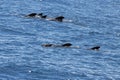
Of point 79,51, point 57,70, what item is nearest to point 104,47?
point 79,51

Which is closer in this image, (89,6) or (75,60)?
(75,60)

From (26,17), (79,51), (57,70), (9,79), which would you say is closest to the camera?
(9,79)

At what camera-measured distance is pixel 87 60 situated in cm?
6097

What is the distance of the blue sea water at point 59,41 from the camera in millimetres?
55441

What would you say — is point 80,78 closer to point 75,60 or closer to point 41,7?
point 75,60

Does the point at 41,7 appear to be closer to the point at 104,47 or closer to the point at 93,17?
the point at 93,17

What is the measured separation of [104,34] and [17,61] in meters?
22.0

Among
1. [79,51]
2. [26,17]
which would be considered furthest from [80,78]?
[26,17]

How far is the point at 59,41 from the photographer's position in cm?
6994

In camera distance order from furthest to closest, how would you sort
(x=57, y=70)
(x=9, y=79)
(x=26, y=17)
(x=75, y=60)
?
(x=26, y=17)
(x=75, y=60)
(x=57, y=70)
(x=9, y=79)

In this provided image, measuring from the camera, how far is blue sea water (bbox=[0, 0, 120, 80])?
5544 cm

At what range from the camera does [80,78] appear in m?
53.7

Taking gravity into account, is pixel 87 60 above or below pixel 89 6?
below

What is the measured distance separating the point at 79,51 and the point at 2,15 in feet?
78.6
